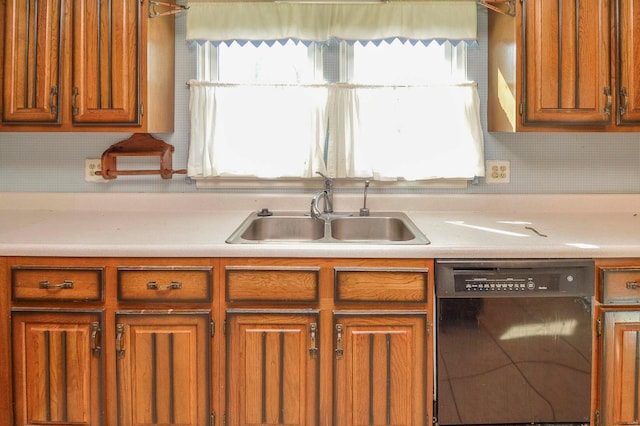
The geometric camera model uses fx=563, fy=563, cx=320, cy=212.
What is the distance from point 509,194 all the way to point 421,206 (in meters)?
0.41

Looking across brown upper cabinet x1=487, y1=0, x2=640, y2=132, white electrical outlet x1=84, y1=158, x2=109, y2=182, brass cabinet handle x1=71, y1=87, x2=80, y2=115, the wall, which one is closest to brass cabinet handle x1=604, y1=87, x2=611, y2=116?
brown upper cabinet x1=487, y1=0, x2=640, y2=132

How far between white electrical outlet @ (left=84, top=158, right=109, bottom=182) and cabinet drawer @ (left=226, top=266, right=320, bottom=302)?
1119 millimetres

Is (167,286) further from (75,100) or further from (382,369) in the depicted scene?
(75,100)

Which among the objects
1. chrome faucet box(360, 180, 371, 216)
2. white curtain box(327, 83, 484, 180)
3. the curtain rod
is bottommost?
chrome faucet box(360, 180, 371, 216)

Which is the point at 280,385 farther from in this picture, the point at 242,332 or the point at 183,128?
the point at 183,128

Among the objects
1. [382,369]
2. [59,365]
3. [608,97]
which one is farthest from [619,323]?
[59,365]

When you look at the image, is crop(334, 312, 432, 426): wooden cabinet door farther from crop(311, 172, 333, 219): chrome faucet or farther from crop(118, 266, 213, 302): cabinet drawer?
crop(311, 172, 333, 219): chrome faucet

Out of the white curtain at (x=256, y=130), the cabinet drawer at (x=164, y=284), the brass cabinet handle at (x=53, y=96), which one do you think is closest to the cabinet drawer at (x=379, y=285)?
the cabinet drawer at (x=164, y=284)

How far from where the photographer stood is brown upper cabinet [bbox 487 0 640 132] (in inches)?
85.9

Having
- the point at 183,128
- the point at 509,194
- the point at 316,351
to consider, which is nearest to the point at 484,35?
the point at 509,194

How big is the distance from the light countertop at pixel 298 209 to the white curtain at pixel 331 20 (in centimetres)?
72

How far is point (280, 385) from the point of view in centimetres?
186

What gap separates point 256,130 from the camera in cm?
256

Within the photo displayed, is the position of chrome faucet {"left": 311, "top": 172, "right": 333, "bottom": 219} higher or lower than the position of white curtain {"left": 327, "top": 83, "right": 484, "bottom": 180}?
lower
